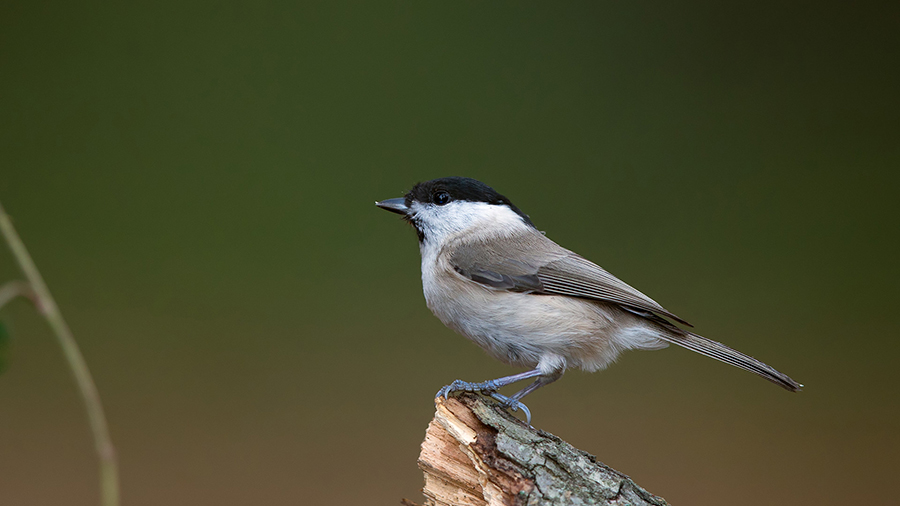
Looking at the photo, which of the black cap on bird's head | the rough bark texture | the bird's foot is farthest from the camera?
the black cap on bird's head

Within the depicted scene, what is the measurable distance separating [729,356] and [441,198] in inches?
31.7

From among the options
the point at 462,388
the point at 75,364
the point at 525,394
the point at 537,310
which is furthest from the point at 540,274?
the point at 75,364

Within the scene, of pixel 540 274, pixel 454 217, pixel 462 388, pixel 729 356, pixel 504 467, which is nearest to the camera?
pixel 504 467

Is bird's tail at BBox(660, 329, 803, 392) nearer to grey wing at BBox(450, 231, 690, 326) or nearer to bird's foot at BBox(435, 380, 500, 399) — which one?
grey wing at BBox(450, 231, 690, 326)

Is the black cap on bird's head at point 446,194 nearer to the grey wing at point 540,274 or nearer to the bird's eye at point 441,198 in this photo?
the bird's eye at point 441,198

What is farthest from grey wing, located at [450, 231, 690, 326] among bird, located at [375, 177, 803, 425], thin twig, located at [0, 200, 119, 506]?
thin twig, located at [0, 200, 119, 506]

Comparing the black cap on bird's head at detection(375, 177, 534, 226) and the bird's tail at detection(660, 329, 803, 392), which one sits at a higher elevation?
the black cap on bird's head at detection(375, 177, 534, 226)

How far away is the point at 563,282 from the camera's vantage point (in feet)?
5.17

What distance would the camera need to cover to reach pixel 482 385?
1374 millimetres

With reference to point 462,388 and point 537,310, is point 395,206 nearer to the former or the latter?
point 537,310

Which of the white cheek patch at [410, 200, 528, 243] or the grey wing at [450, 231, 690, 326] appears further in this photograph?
the white cheek patch at [410, 200, 528, 243]

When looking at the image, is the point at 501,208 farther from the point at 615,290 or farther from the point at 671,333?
the point at 671,333

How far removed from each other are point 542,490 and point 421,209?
850 millimetres

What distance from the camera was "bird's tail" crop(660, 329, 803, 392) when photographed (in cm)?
139
